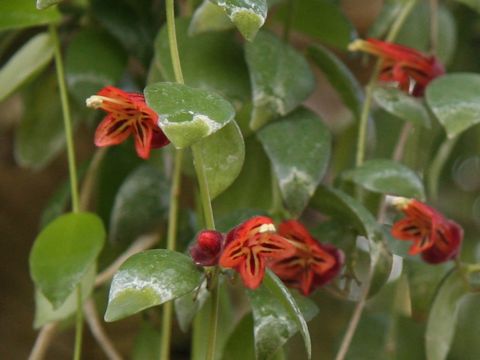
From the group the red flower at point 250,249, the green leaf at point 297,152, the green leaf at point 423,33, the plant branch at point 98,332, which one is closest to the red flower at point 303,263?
the green leaf at point 297,152

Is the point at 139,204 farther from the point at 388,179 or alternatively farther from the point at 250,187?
the point at 388,179

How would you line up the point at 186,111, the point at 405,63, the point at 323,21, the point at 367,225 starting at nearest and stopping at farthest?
the point at 186,111, the point at 367,225, the point at 405,63, the point at 323,21

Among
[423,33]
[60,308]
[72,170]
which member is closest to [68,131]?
[72,170]

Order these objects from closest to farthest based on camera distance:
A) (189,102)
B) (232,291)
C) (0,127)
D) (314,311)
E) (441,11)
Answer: (189,102), (314,311), (441,11), (232,291), (0,127)

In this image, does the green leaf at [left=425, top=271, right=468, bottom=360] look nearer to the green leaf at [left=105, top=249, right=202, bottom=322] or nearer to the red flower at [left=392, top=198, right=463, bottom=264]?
the red flower at [left=392, top=198, right=463, bottom=264]

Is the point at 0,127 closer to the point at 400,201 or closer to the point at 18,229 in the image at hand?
the point at 18,229

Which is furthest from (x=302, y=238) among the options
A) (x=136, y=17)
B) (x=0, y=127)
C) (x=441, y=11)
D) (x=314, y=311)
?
(x=0, y=127)
